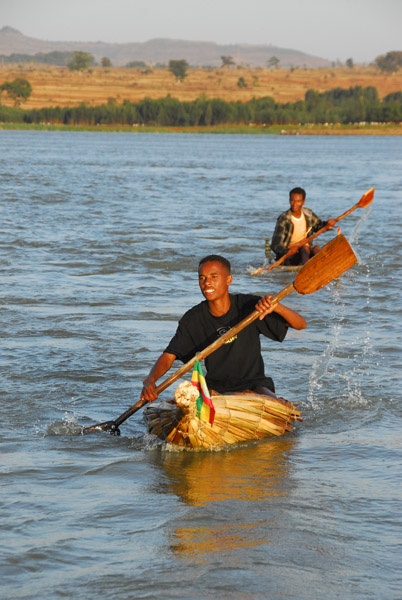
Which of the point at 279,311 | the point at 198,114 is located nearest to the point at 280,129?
the point at 198,114

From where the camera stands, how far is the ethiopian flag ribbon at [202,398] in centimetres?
584

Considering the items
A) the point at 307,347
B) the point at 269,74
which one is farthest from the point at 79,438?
the point at 269,74

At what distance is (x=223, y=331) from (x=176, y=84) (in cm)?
17051

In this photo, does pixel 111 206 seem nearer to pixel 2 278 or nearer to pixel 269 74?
pixel 2 278

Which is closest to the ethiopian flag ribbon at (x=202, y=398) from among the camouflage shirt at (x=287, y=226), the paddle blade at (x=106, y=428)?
the paddle blade at (x=106, y=428)

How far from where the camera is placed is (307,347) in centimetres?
974

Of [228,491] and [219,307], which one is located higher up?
[219,307]

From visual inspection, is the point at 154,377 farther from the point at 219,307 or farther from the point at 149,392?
the point at 219,307

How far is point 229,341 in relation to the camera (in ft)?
21.1

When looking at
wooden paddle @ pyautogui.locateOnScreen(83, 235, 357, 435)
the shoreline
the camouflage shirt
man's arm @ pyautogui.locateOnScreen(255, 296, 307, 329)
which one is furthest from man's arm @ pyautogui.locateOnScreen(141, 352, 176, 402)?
the shoreline

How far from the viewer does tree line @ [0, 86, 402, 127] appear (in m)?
106

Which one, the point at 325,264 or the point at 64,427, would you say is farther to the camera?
the point at 64,427

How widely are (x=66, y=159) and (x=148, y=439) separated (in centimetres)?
4545

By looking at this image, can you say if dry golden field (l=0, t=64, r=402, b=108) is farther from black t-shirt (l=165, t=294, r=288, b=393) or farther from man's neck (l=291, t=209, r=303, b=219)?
black t-shirt (l=165, t=294, r=288, b=393)
